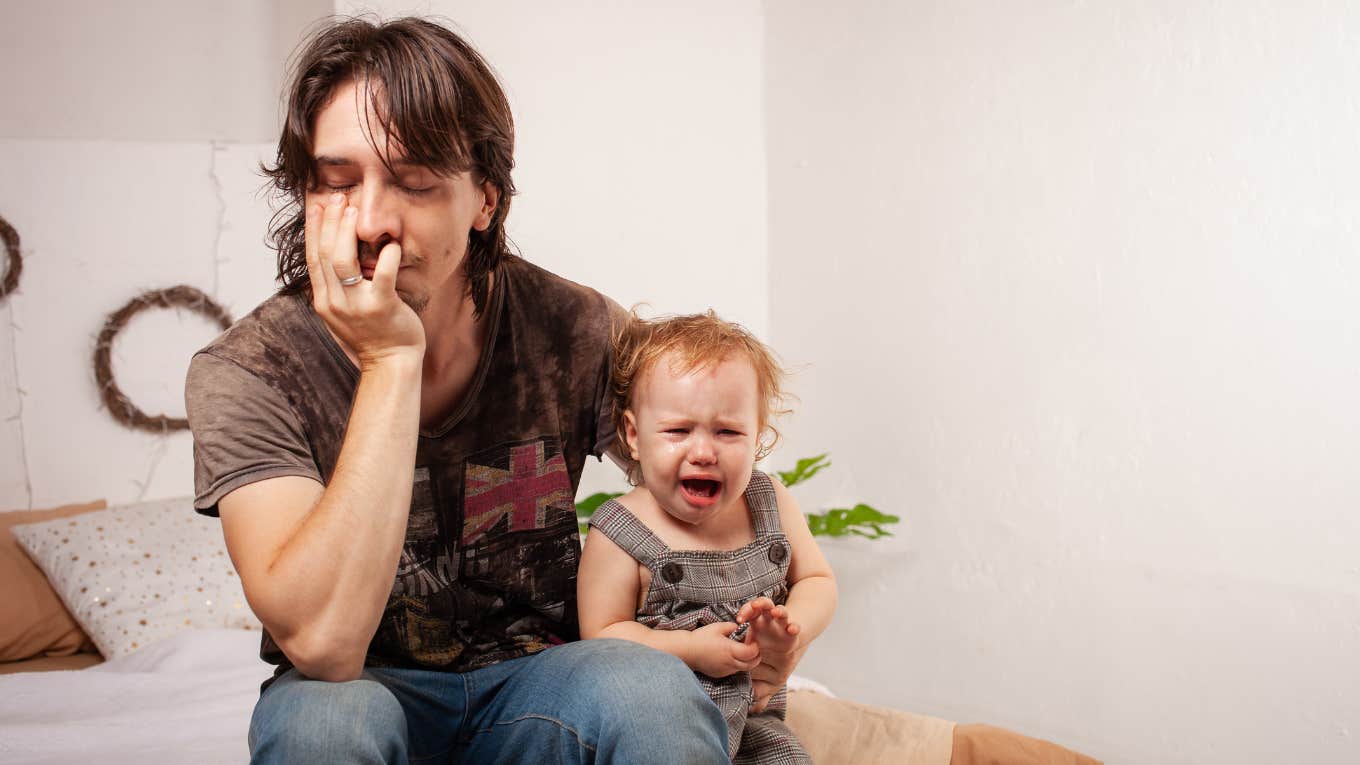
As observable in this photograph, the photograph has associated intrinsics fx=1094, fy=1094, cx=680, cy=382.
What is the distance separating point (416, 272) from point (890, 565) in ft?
5.86

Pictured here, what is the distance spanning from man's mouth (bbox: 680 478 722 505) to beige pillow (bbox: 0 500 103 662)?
158cm

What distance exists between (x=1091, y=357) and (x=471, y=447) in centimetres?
140

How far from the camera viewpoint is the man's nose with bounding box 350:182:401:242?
3.93ft

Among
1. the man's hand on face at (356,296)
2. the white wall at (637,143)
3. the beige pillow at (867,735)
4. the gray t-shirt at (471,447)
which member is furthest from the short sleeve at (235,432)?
the white wall at (637,143)

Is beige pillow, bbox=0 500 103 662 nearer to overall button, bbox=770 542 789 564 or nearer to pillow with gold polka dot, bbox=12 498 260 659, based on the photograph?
pillow with gold polka dot, bbox=12 498 260 659

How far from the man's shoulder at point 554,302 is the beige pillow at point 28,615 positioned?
1448mm

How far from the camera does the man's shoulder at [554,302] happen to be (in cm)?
149

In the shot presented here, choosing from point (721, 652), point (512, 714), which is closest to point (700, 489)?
point (721, 652)

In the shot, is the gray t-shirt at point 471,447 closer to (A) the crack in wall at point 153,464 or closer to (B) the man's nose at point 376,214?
(B) the man's nose at point 376,214

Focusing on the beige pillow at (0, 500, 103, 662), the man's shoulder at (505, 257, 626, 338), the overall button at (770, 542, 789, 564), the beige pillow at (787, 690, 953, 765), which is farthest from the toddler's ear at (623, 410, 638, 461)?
the beige pillow at (0, 500, 103, 662)

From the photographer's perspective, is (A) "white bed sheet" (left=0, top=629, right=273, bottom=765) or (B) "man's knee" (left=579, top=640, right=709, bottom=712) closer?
(B) "man's knee" (left=579, top=640, right=709, bottom=712)

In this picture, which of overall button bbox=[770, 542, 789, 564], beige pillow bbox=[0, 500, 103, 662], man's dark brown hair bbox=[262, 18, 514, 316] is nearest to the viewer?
man's dark brown hair bbox=[262, 18, 514, 316]

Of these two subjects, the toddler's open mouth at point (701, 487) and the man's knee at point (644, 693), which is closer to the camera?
the man's knee at point (644, 693)

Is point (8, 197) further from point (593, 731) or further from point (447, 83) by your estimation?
point (593, 731)
